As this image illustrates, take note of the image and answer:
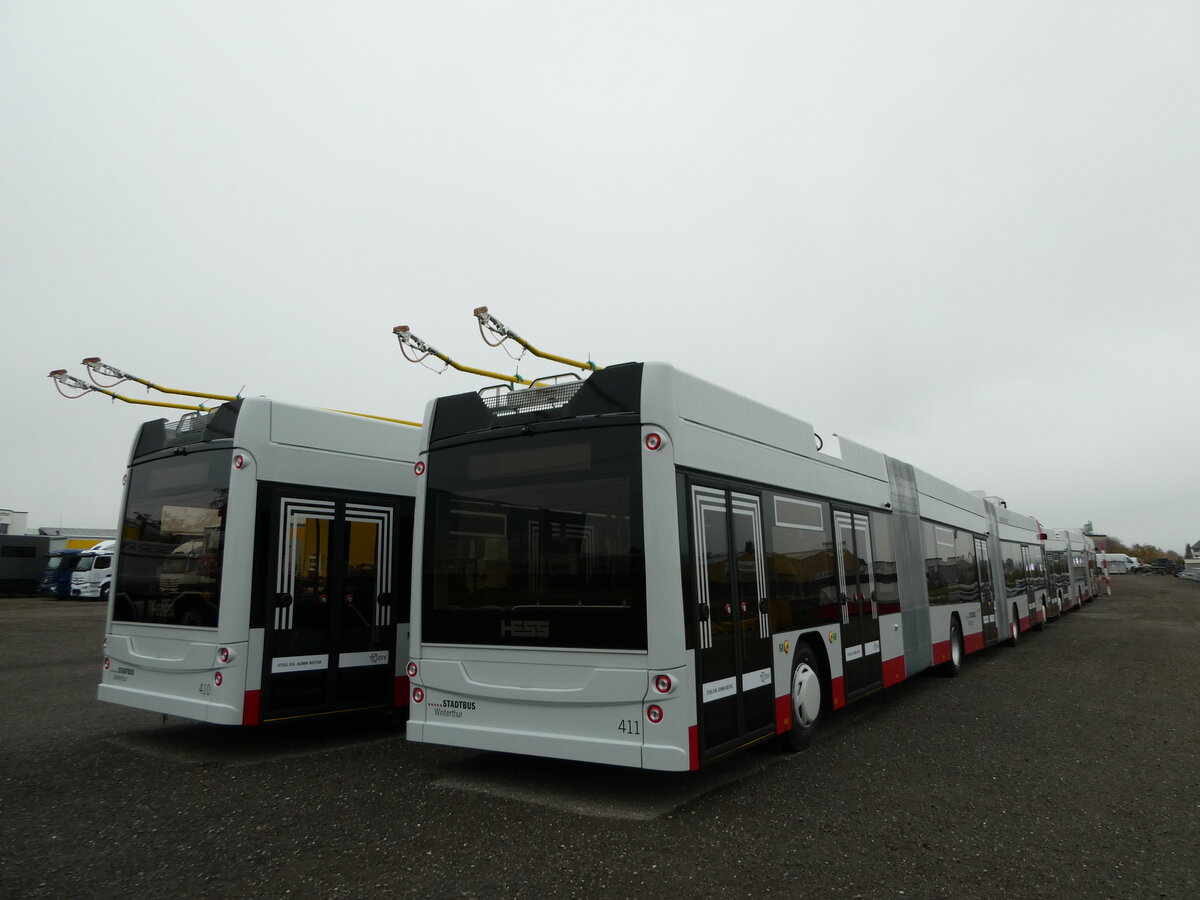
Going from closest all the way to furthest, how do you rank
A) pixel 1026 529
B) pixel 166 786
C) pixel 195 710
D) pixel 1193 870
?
pixel 1193 870 < pixel 166 786 < pixel 195 710 < pixel 1026 529

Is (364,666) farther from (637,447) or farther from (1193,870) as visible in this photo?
(1193,870)

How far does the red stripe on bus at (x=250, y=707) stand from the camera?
22.8ft

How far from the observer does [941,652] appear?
12242 millimetres

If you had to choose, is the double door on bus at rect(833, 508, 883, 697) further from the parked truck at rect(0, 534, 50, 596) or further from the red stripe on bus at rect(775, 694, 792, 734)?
the parked truck at rect(0, 534, 50, 596)

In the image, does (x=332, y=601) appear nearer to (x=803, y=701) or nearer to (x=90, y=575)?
(x=803, y=701)

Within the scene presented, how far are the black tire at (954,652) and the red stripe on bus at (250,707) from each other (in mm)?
10396

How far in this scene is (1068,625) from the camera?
2306 centimetres

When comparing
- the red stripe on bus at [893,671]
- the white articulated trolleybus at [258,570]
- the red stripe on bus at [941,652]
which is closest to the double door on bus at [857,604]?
the red stripe on bus at [893,671]

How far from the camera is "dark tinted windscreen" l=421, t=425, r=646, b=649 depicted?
18.5 ft

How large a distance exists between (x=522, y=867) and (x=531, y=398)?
134 inches

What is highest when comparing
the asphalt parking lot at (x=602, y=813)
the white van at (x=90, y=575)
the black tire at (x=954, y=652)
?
the white van at (x=90, y=575)

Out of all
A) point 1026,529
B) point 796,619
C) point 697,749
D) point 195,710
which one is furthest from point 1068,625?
point 195,710

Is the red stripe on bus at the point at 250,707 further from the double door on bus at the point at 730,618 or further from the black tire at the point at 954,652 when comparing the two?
the black tire at the point at 954,652

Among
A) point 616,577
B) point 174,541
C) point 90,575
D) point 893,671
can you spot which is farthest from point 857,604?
point 90,575
